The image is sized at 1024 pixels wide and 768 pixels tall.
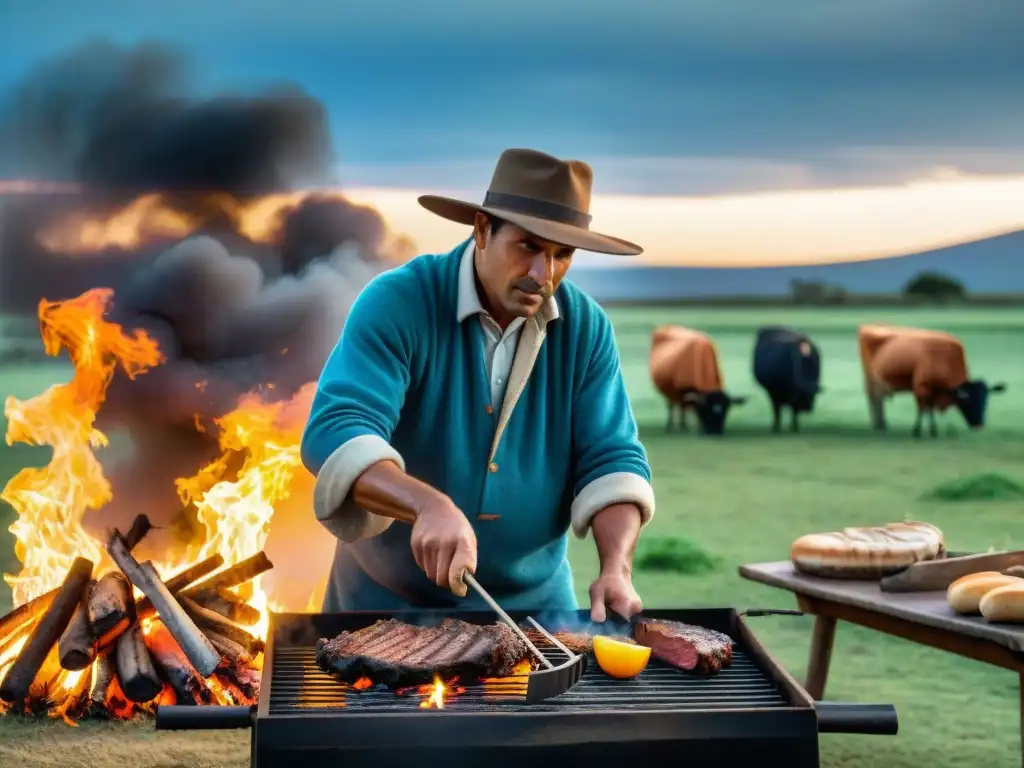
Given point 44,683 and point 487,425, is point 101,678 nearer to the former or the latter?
point 44,683

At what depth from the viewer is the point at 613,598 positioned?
3.46 meters

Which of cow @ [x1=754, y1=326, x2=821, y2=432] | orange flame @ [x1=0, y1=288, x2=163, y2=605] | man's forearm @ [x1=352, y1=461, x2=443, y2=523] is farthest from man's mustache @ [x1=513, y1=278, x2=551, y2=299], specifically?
cow @ [x1=754, y1=326, x2=821, y2=432]

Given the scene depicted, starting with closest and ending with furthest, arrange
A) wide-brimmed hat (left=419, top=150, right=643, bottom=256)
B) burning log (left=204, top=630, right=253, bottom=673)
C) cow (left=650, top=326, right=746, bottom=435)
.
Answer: wide-brimmed hat (left=419, top=150, right=643, bottom=256) → burning log (left=204, top=630, right=253, bottom=673) → cow (left=650, top=326, right=746, bottom=435)

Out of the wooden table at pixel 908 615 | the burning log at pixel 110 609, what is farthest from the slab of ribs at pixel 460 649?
the burning log at pixel 110 609

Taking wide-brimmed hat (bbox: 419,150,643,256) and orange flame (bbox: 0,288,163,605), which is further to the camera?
orange flame (bbox: 0,288,163,605)

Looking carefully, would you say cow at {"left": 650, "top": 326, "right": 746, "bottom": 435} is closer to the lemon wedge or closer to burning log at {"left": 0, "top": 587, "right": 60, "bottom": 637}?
burning log at {"left": 0, "top": 587, "right": 60, "bottom": 637}

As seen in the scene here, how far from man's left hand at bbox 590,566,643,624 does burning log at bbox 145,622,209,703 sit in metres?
2.42

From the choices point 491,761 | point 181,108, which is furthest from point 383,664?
point 181,108

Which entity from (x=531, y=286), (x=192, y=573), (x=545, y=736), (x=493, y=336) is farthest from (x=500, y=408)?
(x=192, y=573)

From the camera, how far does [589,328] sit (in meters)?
3.82

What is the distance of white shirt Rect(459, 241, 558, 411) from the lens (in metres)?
3.70

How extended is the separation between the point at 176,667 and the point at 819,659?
268 centimetres

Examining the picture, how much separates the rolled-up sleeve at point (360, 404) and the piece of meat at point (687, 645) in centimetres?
73

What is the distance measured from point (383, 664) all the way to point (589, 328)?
1230mm
